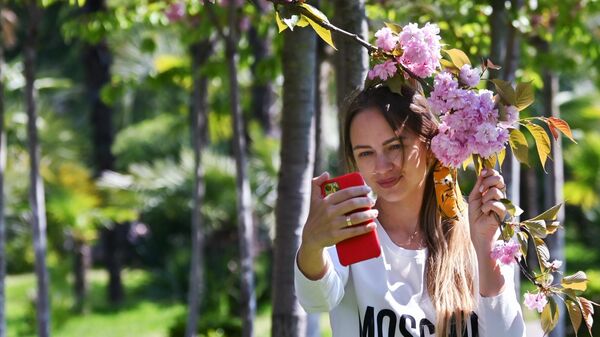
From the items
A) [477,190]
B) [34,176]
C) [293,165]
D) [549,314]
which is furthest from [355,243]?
[34,176]

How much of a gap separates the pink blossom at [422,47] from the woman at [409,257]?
120 millimetres

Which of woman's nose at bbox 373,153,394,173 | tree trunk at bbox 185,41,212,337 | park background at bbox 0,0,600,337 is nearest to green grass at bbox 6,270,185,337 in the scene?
park background at bbox 0,0,600,337

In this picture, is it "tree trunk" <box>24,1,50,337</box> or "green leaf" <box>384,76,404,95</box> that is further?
"tree trunk" <box>24,1,50,337</box>

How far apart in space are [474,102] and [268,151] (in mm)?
10917

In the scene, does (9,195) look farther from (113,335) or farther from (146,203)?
(113,335)

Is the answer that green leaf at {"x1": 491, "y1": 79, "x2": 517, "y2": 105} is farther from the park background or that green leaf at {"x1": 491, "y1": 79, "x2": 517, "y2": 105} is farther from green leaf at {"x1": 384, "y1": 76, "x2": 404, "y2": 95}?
green leaf at {"x1": 384, "y1": 76, "x2": 404, "y2": 95}

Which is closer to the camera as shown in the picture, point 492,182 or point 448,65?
point 492,182

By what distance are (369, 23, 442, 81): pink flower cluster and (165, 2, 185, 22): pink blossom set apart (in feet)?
13.4

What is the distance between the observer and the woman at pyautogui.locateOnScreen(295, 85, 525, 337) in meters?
2.51

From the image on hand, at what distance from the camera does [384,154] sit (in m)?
2.62

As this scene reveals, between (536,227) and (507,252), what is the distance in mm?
112

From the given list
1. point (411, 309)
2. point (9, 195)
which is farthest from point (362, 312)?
point (9, 195)

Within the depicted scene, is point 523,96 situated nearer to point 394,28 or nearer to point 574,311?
point 394,28

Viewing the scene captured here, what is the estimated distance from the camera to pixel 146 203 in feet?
50.6
